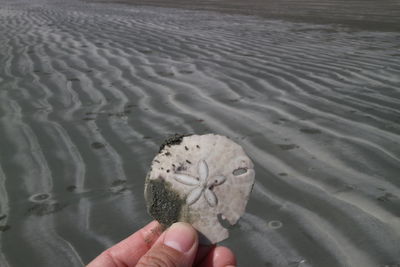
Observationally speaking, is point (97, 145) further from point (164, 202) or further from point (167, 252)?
point (167, 252)

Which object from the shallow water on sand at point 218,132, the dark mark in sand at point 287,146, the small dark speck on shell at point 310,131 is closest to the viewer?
the shallow water on sand at point 218,132

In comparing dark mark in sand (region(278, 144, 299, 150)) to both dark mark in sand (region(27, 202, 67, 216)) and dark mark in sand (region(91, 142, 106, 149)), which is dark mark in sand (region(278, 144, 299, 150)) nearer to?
dark mark in sand (region(91, 142, 106, 149))

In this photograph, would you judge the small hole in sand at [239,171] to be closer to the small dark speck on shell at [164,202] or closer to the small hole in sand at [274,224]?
the small dark speck on shell at [164,202]

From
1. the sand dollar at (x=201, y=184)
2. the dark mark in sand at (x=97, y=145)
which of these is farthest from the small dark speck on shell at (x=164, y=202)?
the dark mark in sand at (x=97, y=145)

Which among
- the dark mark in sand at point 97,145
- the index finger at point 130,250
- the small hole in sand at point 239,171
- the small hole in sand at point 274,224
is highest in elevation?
the small hole in sand at point 239,171

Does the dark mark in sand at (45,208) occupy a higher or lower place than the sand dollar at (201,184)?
lower

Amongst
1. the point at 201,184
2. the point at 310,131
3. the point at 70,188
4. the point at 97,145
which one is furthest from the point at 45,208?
the point at 310,131

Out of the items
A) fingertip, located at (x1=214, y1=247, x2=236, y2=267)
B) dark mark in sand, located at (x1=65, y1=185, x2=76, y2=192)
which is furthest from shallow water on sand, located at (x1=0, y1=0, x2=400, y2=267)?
fingertip, located at (x1=214, y1=247, x2=236, y2=267)
